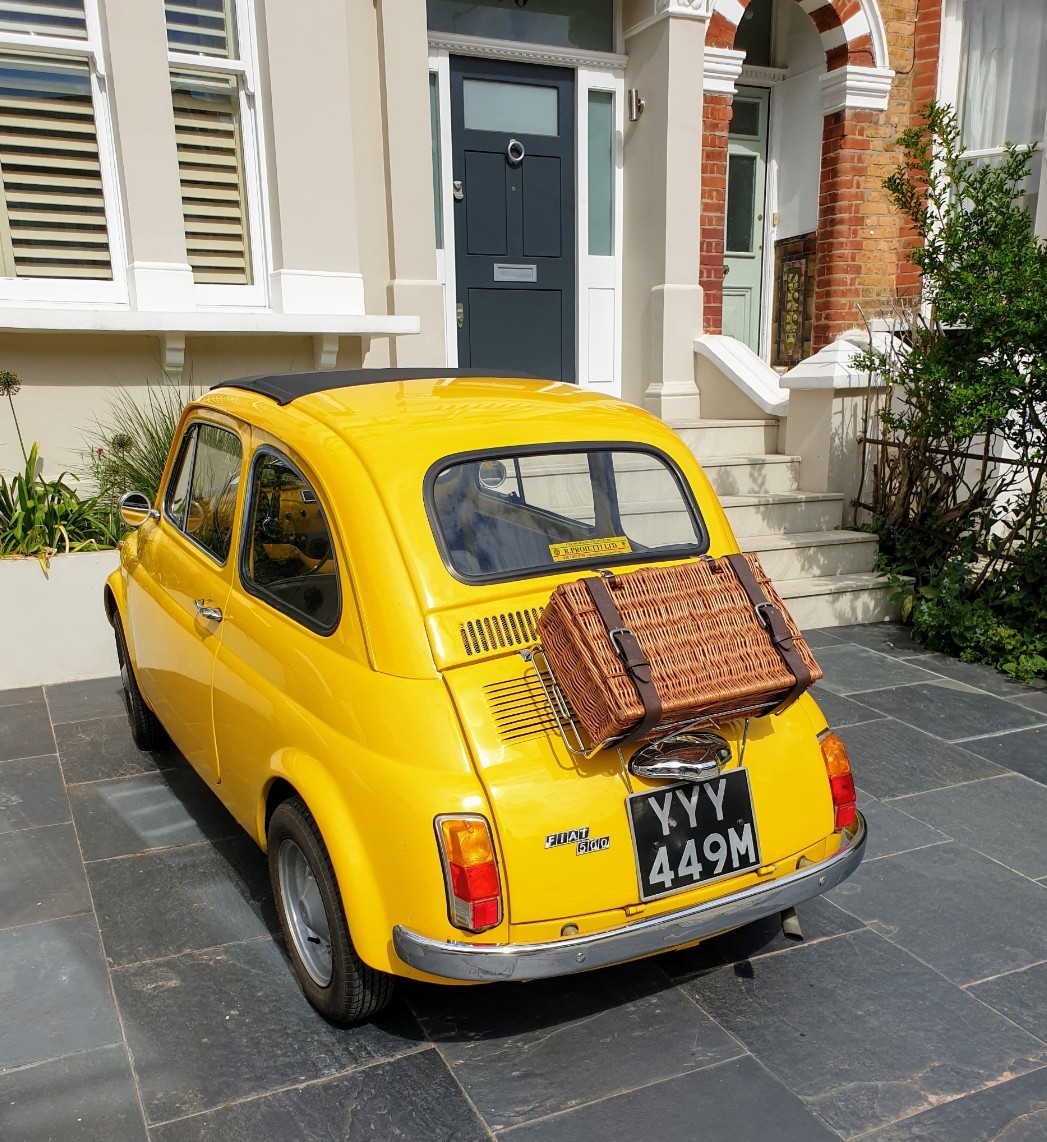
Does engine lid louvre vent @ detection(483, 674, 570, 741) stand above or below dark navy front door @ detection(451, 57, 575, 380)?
below

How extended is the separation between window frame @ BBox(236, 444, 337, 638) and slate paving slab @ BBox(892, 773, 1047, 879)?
273 centimetres

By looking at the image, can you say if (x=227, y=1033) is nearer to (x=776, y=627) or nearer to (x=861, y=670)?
(x=776, y=627)

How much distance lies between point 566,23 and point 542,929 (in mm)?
8185

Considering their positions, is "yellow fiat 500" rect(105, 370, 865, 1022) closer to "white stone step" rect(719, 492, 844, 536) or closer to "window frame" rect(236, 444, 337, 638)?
"window frame" rect(236, 444, 337, 638)

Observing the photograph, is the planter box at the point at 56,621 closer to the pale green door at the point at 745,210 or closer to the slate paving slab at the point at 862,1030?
the slate paving slab at the point at 862,1030

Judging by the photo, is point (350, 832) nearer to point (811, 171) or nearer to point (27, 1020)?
point (27, 1020)

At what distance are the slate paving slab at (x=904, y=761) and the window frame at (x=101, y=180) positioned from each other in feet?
18.9

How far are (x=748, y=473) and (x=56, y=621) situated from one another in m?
5.07

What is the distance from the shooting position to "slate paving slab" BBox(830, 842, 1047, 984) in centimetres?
319

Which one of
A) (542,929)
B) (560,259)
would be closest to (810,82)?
(560,259)

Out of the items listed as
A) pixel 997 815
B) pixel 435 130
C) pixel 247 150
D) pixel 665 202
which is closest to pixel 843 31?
pixel 665 202

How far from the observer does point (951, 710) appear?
532 cm

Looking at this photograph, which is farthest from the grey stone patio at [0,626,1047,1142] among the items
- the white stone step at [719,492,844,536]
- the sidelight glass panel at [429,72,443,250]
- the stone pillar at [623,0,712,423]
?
the sidelight glass panel at [429,72,443,250]

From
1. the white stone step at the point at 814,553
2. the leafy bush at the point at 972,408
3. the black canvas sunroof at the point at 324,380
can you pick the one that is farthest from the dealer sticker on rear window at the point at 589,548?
the white stone step at the point at 814,553
